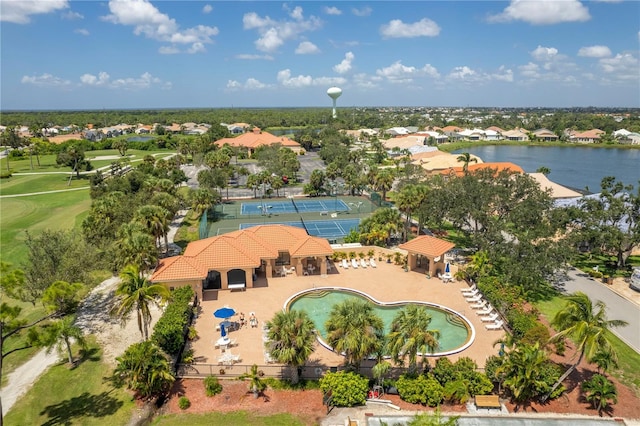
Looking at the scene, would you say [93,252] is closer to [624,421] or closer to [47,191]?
[624,421]

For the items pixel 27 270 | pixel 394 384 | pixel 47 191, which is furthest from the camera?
pixel 47 191

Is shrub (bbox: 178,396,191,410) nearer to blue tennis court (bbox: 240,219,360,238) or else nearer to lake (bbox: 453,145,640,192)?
blue tennis court (bbox: 240,219,360,238)

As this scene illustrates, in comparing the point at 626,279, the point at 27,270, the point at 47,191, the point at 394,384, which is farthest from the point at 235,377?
the point at 47,191

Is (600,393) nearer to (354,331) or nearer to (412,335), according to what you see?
(412,335)

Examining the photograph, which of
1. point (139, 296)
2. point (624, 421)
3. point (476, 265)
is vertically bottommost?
point (624, 421)

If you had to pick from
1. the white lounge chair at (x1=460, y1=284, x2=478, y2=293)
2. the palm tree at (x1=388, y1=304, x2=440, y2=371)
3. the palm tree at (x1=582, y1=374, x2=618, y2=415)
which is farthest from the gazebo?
the palm tree at (x1=582, y1=374, x2=618, y2=415)

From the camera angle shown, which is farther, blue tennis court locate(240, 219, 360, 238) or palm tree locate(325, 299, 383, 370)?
blue tennis court locate(240, 219, 360, 238)
